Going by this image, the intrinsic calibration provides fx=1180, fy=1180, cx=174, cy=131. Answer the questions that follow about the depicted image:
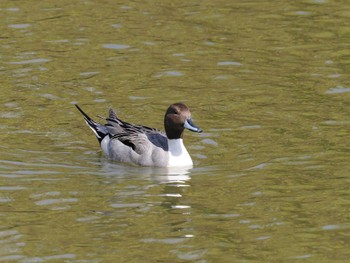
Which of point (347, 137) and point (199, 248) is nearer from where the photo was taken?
point (199, 248)

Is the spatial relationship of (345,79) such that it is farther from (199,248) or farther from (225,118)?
(199,248)

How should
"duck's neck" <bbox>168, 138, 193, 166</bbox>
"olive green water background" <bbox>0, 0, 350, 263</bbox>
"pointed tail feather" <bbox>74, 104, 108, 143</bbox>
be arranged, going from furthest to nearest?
1. "pointed tail feather" <bbox>74, 104, 108, 143</bbox>
2. "duck's neck" <bbox>168, 138, 193, 166</bbox>
3. "olive green water background" <bbox>0, 0, 350, 263</bbox>

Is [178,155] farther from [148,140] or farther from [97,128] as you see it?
[97,128]

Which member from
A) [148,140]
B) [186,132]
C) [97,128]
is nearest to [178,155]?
[148,140]

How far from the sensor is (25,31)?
21.5 m

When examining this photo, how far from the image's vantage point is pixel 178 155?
1560 centimetres

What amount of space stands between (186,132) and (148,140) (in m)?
1.49

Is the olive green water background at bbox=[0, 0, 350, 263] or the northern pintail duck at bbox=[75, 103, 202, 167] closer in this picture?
the olive green water background at bbox=[0, 0, 350, 263]

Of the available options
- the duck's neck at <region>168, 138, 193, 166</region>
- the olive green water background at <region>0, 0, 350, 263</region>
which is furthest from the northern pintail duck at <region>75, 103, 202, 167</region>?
the olive green water background at <region>0, 0, 350, 263</region>

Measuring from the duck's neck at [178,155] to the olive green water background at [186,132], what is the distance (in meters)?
0.17

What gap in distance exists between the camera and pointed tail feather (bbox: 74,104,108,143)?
16547 mm

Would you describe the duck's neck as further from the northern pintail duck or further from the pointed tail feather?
the pointed tail feather

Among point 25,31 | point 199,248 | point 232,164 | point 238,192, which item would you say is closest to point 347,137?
point 232,164

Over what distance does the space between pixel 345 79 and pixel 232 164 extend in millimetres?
4196
